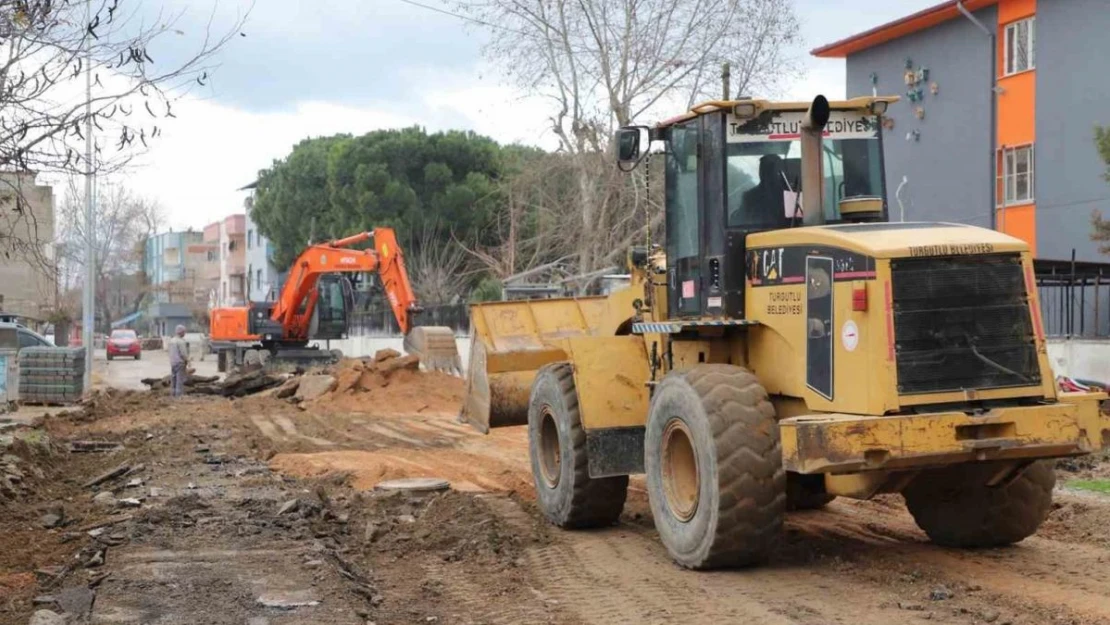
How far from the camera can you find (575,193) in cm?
3634

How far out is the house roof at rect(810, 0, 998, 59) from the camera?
95.4 ft

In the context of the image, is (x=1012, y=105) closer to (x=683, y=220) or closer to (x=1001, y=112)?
(x=1001, y=112)

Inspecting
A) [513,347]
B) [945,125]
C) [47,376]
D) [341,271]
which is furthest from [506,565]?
[341,271]

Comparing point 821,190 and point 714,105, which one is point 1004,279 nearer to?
point 821,190

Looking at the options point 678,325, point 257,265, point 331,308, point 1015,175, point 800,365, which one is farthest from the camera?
point 257,265

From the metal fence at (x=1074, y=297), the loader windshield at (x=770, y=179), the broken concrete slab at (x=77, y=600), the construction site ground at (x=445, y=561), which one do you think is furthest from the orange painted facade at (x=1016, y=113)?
the broken concrete slab at (x=77, y=600)

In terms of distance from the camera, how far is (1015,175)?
28.7 meters

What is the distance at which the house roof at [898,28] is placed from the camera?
95.4 feet

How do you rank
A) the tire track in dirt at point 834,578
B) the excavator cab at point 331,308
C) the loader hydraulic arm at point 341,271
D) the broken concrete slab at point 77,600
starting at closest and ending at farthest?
the tire track in dirt at point 834,578 → the broken concrete slab at point 77,600 → the loader hydraulic arm at point 341,271 → the excavator cab at point 331,308

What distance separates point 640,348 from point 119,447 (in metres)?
11.2

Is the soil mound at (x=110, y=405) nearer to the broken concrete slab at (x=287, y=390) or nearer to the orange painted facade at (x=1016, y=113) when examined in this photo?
the broken concrete slab at (x=287, y=390)

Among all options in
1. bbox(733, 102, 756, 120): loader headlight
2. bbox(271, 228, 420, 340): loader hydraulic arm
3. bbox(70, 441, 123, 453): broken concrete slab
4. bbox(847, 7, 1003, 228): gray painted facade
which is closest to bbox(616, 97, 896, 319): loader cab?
Answer: bbox(733, 102, 756, 120): loader headlight

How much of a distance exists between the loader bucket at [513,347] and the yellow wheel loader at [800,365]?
1.87 m

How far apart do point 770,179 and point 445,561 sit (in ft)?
11.9
